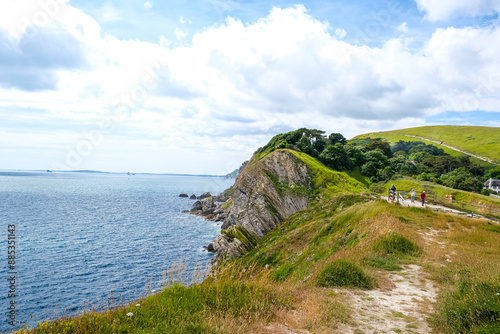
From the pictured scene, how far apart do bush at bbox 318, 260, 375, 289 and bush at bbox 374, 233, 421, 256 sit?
4036 millimetres

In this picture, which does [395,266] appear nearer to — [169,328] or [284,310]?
[284,310]

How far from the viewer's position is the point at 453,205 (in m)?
26.2

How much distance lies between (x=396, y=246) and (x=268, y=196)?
40148 mm

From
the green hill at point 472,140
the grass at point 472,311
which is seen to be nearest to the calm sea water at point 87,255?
the grass at point 472,311

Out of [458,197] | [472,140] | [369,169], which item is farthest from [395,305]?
[472,140]

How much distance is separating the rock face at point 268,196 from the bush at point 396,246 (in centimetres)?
2858

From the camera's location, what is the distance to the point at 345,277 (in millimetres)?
10258

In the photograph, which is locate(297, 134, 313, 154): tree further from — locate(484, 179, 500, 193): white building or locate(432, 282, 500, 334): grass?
locate(432, 282, 500, 334): grass

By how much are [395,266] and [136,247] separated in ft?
168

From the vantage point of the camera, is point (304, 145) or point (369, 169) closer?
point (369, 169)

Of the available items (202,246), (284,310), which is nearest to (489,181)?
(202,246)

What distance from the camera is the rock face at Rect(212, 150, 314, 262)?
4778cm

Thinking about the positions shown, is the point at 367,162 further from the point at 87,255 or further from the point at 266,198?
the point at 87,255

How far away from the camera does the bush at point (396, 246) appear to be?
13.6m
